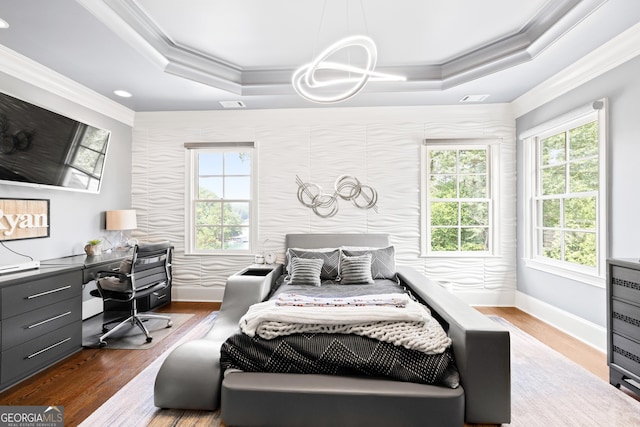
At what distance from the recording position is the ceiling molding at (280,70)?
2475mm

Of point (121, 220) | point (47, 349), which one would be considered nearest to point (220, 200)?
point (121, 220)

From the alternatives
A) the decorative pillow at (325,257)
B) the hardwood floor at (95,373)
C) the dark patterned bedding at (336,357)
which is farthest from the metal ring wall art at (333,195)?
the dark patterned bedding at (336,357)

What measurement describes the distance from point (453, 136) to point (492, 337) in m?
3.15

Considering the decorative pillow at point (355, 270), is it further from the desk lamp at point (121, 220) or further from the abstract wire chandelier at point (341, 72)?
the desk lamp at point (121, 220)

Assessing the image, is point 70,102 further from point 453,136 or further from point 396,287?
point 453,136

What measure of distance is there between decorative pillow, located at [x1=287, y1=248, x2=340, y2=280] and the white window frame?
7.61 ft

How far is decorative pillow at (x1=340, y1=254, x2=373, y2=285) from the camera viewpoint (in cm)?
339

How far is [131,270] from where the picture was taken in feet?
9.59

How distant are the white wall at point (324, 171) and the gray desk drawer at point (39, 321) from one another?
1778mm

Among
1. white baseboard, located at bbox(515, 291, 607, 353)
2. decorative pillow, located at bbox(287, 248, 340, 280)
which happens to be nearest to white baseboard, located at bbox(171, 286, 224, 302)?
decorative pillow, located at bbox(287, 248, 340, 280)

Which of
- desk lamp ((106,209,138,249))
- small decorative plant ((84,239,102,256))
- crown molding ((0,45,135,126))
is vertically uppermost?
crown molding ((0,45,135,126))

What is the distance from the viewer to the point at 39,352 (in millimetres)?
2396

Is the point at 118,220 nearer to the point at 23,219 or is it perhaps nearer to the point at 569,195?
the point at 23,219

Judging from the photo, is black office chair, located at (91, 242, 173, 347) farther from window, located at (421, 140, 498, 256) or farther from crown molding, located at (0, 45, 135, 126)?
window, located at (421, 140, 498, 256)
